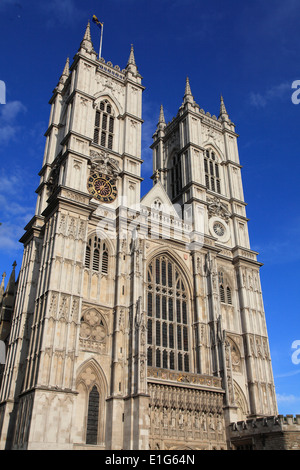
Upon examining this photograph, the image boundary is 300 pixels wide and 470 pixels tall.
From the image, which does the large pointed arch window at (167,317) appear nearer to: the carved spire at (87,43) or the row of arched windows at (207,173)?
the row of arched windows at (207,173)

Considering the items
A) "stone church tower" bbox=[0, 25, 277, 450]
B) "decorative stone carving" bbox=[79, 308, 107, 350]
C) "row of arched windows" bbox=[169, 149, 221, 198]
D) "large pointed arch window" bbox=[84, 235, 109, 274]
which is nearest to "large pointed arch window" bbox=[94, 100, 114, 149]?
"stone church tower" bbox=[0, 25, 277, 450]

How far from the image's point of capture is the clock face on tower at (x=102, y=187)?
3316cm

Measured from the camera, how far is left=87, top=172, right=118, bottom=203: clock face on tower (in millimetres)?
33156

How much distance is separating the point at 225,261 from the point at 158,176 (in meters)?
11.0

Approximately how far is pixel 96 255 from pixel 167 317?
6.79 meters

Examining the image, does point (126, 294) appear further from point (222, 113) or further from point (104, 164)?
point (222, 113)

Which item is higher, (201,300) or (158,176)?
(158,176)

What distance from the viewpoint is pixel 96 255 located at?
30.7m

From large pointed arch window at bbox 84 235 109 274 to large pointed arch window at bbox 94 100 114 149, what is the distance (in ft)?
30.9

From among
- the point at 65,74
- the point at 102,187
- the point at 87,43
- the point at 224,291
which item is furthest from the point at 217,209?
the point at 65,74

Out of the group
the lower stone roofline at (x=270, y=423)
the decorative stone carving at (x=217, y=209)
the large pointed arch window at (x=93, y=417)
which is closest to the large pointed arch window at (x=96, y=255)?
the large pointed arch window at (x=93, y=417)

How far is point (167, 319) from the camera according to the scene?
3153cm
